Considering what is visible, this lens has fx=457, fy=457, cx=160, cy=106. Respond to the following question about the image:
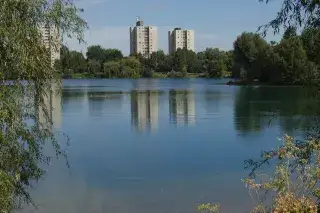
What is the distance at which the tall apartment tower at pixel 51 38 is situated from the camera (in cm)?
487

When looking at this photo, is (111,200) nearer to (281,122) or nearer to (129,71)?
(281,122)

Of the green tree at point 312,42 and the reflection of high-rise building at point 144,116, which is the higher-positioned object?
the green tree at point 312,42

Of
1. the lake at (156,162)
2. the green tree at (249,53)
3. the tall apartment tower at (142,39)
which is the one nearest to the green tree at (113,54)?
the green tree at (249,53)

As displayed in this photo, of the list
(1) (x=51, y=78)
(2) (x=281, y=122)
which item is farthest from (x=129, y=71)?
(1) (x=51, y=78)

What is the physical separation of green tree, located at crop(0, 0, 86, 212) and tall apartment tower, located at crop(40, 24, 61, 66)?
0.23ft

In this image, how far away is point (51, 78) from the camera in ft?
16.3

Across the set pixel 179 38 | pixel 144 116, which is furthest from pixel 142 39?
pixel 144 116

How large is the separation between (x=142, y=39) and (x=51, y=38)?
137 m

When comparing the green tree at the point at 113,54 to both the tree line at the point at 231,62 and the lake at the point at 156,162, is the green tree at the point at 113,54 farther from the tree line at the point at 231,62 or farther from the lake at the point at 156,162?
the lake at the point at 156,162

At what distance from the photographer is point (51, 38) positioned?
4941mm

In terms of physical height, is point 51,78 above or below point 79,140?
above

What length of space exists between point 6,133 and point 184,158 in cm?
934

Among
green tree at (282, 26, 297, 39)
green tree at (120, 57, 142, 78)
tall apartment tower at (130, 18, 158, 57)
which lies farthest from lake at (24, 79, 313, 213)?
tall apartment tower at (130, 18, 158, 57)

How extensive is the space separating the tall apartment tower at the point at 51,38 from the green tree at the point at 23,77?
7cm
